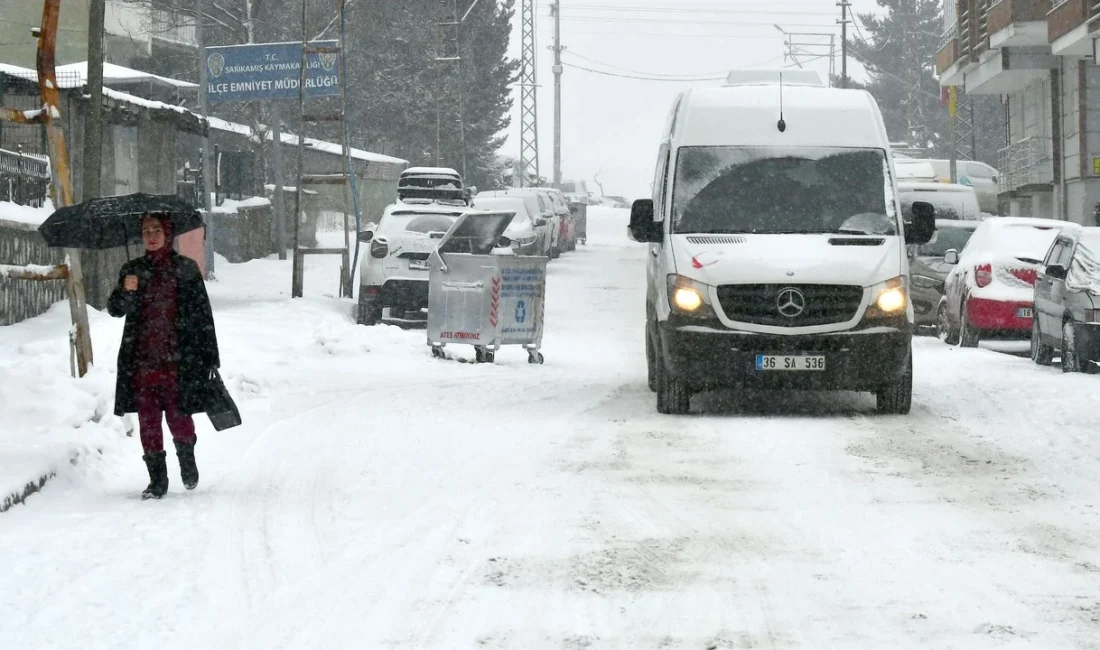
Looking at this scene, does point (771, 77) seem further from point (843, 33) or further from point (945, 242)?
point (843, 33)

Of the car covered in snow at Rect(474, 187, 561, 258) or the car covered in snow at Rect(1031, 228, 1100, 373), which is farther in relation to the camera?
the car covered in snow at Rect(474, 187, 561, 258)

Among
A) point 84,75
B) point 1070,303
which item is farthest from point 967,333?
point 84,75

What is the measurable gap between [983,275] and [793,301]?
8540 mm

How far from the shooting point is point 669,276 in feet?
40.1

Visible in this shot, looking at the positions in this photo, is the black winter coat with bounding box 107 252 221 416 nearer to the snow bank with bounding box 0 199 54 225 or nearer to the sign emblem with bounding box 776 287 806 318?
the sign emblem with bounding box 776 287 806 318

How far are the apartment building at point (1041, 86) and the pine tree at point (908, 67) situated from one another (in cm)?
4766

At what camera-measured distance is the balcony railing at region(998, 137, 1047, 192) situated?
43656mm

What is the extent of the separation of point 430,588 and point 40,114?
19.6 feet

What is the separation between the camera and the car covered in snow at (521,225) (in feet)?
108

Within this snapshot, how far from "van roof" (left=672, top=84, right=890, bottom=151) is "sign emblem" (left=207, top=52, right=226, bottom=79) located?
51.4ft

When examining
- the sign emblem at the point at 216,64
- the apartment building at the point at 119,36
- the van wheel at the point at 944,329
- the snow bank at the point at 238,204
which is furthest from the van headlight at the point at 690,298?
the apartment building at the point at 119,36

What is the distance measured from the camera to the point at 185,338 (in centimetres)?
893

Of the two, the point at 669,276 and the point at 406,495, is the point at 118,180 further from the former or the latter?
the point at 406,495

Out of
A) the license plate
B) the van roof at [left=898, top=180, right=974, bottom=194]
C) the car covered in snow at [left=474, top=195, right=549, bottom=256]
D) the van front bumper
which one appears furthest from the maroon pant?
the car covered in snow at [left=474, top=195, right=549, bottom=256]
